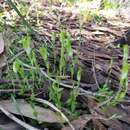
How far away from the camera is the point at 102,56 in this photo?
5.88 feet

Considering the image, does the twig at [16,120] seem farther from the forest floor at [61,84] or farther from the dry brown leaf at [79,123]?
the dry brown leaf at [79,123]

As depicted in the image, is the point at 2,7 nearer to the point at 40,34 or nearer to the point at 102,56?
the point at 40,34

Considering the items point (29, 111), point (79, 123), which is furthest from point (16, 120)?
point (79, 123)

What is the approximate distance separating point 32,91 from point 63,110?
13cm

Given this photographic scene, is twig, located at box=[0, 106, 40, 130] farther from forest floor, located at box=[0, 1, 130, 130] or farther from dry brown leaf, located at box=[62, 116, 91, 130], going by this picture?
dry brown leaf, located at box=[62, 116, 91, 130]

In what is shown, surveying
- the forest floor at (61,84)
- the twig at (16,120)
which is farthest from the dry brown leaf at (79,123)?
the twig at (16,120)

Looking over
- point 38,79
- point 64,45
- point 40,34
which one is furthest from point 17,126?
point 40,34

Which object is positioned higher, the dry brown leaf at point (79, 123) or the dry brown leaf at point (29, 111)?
the dry brown leaf at point (29, 111)

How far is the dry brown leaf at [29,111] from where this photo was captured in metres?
1.25

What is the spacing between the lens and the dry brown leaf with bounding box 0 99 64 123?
1.25 metres

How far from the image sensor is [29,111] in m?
1.30

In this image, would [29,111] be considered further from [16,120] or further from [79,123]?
[79,123]

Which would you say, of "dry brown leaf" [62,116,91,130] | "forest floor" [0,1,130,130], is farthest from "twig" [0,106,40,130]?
"dry brown leaf" [62,116,91,130]

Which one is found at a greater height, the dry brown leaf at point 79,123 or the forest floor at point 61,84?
the forest floor at point 61,84
